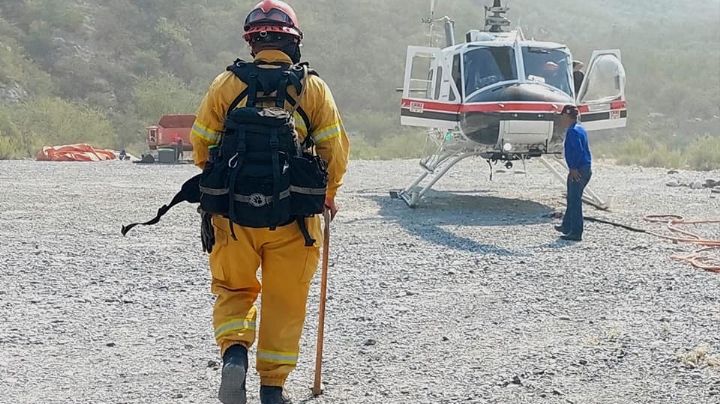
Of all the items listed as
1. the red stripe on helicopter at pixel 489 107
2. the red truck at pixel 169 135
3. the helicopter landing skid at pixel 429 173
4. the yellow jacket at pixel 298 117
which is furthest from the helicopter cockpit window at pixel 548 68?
the red truck at pixel 169 135

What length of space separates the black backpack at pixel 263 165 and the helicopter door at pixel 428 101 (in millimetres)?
8491

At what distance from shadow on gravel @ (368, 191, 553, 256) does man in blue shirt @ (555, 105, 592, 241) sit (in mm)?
991

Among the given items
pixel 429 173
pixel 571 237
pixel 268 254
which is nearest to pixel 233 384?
pixel 268 254

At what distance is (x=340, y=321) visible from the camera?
18.5ft

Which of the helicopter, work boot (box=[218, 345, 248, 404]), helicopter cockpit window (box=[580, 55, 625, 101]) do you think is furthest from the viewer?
helicopter cockpit window (box=[580, 55, 625, 101])

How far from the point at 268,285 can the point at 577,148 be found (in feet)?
20.8

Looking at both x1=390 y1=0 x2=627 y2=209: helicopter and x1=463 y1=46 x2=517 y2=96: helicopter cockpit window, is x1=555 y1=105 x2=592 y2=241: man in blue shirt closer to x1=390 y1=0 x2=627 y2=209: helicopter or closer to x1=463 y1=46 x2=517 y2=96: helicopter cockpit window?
x1=390 y1=0 x2=627 y2=209: helicopter

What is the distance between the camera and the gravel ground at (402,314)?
431 cm

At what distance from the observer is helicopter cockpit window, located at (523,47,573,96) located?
39.3ft

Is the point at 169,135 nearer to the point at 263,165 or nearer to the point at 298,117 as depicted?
the point at 298,117

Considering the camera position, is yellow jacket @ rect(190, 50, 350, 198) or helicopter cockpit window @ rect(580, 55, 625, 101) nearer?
yellow jacket @ rect(190, 50, 350, 198)

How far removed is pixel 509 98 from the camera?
37.1 feet

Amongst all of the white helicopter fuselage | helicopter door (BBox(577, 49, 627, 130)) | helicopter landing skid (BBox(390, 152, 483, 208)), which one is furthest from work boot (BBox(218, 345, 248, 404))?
helicopter door (BBox(577, 49, 627, 130))

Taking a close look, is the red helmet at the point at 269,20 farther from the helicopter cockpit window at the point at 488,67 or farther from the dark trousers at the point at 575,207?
the helicopter cockpit window at the point at 488,67
